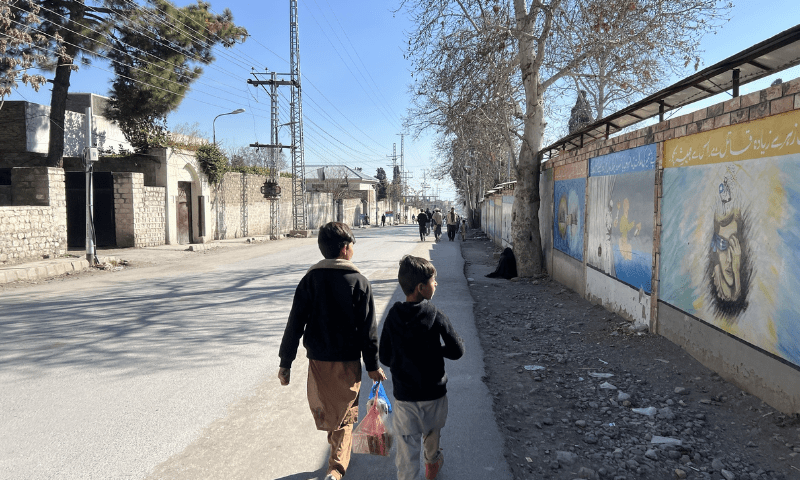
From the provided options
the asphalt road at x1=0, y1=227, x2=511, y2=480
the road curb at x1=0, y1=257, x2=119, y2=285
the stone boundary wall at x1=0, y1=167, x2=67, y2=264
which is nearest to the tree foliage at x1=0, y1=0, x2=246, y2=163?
the stone boundary wall at x1=0, y1=167, x2=67, y2=264

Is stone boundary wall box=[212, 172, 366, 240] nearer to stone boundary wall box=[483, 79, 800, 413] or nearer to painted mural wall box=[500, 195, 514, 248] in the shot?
painted mural wall box=[500, 195, 514, 248]

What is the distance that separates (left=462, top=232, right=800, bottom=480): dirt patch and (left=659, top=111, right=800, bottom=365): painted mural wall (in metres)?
0.54

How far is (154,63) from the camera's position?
68.6 ft

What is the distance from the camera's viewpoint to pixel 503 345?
265 inches

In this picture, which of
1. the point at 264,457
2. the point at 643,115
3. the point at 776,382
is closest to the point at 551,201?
the point at 643,115

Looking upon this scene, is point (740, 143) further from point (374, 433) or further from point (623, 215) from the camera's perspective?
point (374, 433)

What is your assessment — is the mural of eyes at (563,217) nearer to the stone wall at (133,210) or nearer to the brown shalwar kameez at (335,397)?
the brown shalwar kameez at (335,397)

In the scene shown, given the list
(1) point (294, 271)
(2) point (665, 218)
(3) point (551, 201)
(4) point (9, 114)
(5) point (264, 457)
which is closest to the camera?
(5) point (264, 457)

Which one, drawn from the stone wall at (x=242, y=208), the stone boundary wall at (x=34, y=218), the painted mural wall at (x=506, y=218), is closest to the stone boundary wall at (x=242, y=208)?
the stone wall at (x=242, y=208)

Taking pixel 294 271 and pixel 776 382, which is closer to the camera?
pixel 776 382

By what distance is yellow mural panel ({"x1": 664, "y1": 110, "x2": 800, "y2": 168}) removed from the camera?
151 inches

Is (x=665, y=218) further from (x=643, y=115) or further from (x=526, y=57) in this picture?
(x=526, y=57)

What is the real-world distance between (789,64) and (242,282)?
1004 centimetres

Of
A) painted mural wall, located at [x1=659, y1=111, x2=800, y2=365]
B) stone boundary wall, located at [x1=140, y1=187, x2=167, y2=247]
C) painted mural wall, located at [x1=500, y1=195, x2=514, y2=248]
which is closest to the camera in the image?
painted mural wall, located at [x1=659, y1=111, x2=800, y2=365]
